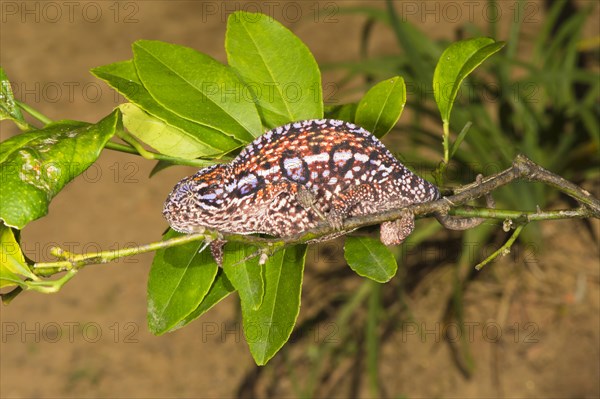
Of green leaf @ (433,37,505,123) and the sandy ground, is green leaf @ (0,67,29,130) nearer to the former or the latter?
green leaf @ (433,37,505,123)

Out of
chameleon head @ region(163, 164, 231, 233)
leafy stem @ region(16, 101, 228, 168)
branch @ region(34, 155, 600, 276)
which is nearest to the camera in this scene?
branch @ region(34, 155, 600, 276)

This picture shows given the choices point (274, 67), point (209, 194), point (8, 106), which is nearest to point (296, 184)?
point (209, 194)

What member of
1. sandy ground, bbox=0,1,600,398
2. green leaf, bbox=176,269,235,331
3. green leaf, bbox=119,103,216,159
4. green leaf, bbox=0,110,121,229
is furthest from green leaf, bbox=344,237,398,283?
sandy ground, bbox=0,1,600,398

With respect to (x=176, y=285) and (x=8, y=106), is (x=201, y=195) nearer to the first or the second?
(x=176, y=285)

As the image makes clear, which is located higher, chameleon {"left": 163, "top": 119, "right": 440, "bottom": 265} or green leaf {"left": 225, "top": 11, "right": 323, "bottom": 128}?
green leaf {"left": 225, "top": 11, "right": 323, "bottom": 128}

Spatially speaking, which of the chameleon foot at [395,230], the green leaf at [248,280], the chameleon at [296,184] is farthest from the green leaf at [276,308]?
the chameleon foot at [395,230]

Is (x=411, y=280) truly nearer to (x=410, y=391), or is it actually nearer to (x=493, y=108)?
(x=410, y=391)

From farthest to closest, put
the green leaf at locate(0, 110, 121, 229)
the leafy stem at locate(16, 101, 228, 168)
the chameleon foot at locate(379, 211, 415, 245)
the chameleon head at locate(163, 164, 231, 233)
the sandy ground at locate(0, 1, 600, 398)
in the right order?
the sandy ground at locate(0, 1, 600, 398)
the chameleon foot at locate(379, 211, 415, 245)
the chameleon head at locate(163, 164, 231, 233)
the leafy stem at locate(16, 101, 228, 168)
the green leaf at locate(0, 110, 121, 229)
